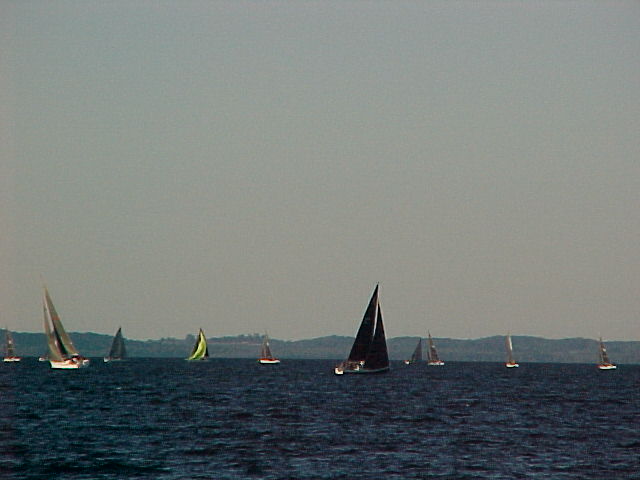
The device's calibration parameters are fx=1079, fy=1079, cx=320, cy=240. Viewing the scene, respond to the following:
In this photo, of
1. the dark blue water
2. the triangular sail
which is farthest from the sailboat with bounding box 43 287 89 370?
the dark blue water

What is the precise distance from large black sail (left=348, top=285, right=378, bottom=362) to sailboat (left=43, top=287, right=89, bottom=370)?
43644mm

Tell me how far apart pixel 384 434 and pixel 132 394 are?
5520cm

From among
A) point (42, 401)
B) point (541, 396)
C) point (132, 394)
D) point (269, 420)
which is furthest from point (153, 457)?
point (541, 396)

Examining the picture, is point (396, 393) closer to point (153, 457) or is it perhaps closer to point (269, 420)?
point (269, 420)

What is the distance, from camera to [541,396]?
13312 centimetres

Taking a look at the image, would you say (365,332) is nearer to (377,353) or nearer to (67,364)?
(377,353)

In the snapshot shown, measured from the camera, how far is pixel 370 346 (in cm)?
15588

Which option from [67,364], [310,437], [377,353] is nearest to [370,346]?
[377,353]

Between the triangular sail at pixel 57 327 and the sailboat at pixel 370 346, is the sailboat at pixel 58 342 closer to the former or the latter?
the triangular sail at pixel 57 327

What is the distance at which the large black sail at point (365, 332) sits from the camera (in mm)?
149500

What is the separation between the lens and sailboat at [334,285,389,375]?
150m

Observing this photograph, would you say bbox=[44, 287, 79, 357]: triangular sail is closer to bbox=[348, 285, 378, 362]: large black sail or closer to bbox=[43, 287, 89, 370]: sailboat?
bbox=[43, 287, 89, 370]: sailboat

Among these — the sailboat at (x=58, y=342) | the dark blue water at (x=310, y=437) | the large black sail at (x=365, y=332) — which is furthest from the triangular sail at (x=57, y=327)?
the large black sail at (x=365, y=332)

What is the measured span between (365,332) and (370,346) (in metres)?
4.62
